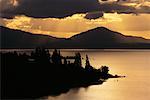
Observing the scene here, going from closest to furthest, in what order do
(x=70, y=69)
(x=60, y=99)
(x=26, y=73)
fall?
1. (x=60, y=99)
2. (x=26, y=73)
3. (x=70, y=69)

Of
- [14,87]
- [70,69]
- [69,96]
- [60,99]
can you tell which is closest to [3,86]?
[14,87]

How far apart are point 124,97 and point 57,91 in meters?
15.6

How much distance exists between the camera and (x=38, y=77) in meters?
95.8

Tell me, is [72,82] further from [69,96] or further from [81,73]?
[69,96]

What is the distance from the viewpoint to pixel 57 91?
96.1 metres

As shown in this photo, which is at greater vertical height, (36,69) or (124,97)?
(36,69)

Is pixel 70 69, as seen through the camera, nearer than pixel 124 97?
No

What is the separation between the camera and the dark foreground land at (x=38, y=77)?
82750mm

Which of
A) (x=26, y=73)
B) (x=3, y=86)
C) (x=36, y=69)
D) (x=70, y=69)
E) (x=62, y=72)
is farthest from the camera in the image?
(x=70, y=69)

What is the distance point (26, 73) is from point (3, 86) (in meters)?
12.4

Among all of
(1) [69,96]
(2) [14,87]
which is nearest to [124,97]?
(1) [69,96]

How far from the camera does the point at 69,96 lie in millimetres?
93625

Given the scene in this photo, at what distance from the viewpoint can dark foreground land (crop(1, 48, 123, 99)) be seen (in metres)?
82.8

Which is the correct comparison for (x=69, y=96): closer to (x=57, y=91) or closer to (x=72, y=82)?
(x=57, y=91)
